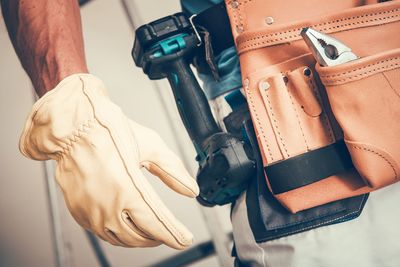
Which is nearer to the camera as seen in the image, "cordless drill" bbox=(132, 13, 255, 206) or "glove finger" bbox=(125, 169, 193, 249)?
"glove finger" bbox=(125, 169, 193, 249)

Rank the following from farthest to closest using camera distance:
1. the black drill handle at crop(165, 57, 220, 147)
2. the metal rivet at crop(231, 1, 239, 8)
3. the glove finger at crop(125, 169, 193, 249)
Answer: the black drill handle at crop(165, 57, 220, 147) < the metal rivet at crop(231, 1, 239, 8) < the glove finger at crop(125, 169, 193, 249)

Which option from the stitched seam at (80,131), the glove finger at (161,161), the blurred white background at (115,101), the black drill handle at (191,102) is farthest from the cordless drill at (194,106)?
the blurred white background at (115,101)

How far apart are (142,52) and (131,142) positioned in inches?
12.3

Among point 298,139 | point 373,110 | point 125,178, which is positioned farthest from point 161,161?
point 373,110

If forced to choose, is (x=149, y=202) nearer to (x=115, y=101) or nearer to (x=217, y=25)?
(x=217, y=25)

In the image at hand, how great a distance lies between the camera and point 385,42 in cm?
56

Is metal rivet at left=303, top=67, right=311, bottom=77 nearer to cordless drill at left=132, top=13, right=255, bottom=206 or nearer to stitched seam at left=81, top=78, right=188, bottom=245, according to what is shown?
cordless drill at left=132, top=13, right=255, bottom=206

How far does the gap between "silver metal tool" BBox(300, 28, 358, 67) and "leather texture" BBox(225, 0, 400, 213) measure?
0.8 inches

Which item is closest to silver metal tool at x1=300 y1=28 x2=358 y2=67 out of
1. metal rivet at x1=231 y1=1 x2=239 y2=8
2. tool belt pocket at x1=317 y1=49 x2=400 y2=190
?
tool belt pocket at x1=317 y1=49 x2=400 y2=190

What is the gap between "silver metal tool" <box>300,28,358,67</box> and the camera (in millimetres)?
532

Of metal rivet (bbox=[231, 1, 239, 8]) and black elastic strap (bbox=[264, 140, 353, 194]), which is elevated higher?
metal rivet (bbox=[231, 1, 239, 8])

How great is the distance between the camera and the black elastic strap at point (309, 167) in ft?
1.86

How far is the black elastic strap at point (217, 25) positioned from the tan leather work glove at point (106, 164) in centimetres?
27

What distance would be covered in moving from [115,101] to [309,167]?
4.42 ft
